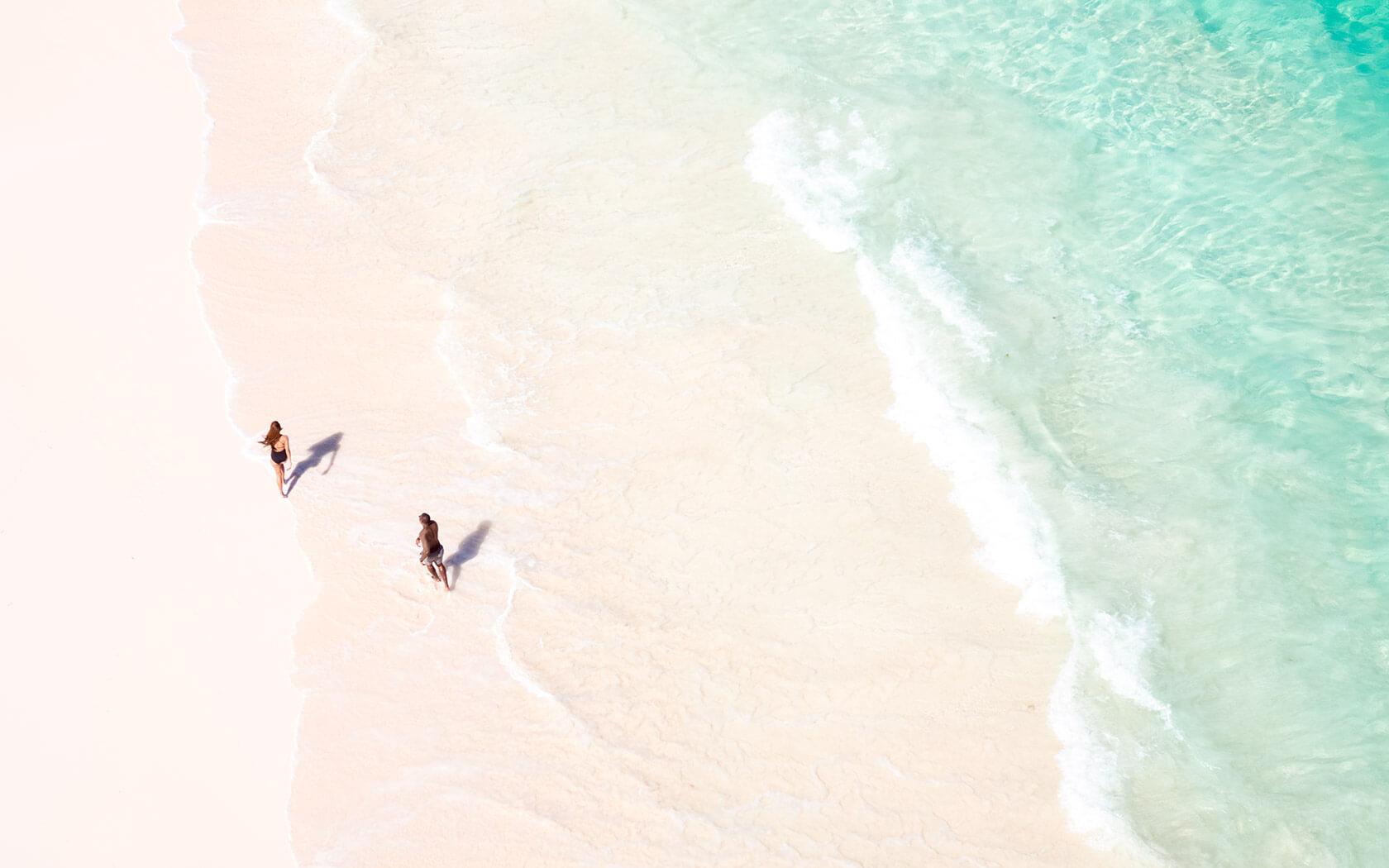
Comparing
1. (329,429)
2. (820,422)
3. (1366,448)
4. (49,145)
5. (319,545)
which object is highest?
(49,145)

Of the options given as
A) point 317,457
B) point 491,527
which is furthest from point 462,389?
point 491,527

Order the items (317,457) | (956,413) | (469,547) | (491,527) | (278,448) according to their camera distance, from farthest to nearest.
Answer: (956,413), (317,457), (278,448), (491,527), (469,547)

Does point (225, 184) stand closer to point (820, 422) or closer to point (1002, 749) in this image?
point (820, 422)

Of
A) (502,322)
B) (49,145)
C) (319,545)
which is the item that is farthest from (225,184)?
(319,545)

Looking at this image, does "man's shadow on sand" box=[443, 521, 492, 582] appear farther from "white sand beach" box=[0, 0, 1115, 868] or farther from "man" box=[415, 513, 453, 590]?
"man" box=[415, 513, 453, 590]

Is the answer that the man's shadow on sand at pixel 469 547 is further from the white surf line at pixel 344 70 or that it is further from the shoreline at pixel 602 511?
the white surf line at pixel 344 70

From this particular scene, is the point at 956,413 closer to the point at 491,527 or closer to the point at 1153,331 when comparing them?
the point at 1153,331
